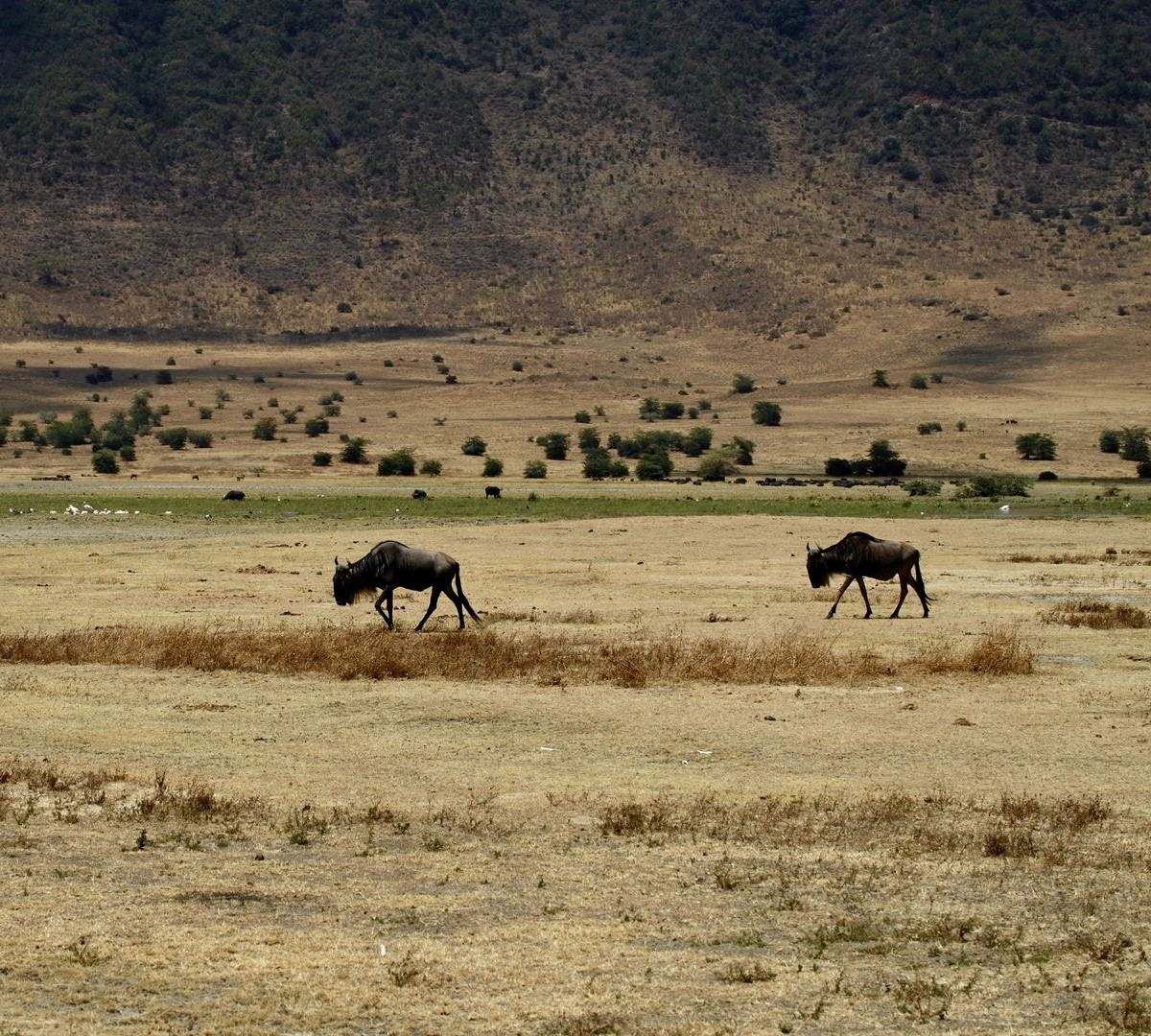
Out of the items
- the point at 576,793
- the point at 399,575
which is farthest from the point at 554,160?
the point at 576,793

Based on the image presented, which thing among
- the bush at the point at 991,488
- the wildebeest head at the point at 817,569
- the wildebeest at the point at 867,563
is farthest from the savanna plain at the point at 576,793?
the bush at the point at 991,488

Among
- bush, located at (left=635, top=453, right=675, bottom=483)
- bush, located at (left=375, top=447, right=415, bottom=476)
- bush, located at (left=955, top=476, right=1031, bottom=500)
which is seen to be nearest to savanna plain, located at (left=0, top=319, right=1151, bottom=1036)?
bush, located at (left=955, top=476, right=1031, bottom=500)

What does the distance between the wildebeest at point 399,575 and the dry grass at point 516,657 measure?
1.00 metres

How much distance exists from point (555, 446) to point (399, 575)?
1855 inches

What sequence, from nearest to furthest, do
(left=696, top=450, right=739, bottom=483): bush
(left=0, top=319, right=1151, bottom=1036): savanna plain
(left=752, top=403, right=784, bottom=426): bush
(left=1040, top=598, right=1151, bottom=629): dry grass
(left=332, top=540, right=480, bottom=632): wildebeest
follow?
(left=0, top=319, right=1151, bottom=1036): savanna plain → (left=332, top=540, right=480, bottom=632): wildebeest → (left=1040, top=598, right=1151, bottom=629): dry grass → (left=696, top=450, right=739, bottom=483): bush → (left=752, top=403, right=784, bottom=426): bush

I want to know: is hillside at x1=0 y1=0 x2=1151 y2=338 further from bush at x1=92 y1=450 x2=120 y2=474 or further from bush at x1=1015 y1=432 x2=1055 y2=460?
bush at x1=92 y1=450 x2=120 y2=474

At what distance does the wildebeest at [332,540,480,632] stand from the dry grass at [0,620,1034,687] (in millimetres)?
997

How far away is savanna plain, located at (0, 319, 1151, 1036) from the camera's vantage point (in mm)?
9188

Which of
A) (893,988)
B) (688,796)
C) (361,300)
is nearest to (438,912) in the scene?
(893,988)

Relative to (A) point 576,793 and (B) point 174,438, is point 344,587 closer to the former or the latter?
(A) point 576,793

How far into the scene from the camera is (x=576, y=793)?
44.8 ft

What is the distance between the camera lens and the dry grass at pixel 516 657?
19.3 meters

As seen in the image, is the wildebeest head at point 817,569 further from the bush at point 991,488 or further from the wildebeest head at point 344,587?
the bush at point 991,488

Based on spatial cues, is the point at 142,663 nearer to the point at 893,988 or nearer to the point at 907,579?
the point at 907,579
